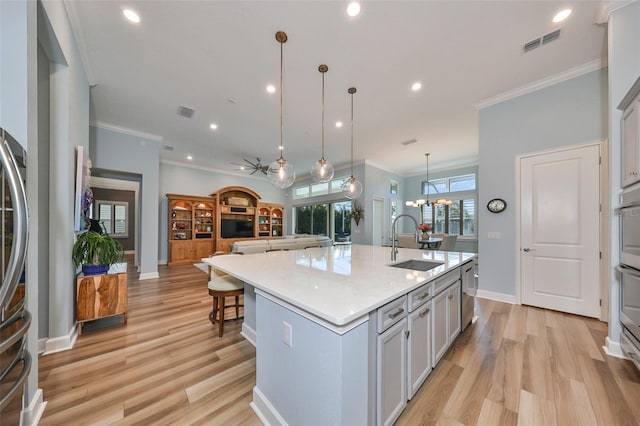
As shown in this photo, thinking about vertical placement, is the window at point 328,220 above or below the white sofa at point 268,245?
above

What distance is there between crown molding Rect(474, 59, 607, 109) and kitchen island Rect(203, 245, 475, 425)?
11.6 ft

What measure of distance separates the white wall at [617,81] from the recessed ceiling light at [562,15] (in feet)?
1.29

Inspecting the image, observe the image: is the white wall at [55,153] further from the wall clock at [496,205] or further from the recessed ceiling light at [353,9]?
the wall clock at [496,205]

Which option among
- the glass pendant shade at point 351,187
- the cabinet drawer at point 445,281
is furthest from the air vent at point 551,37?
the cabinet drawer at point 445,281

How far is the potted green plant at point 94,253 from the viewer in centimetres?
242

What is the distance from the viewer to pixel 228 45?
257 cm

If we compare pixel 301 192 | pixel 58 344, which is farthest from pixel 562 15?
pixel 301 192

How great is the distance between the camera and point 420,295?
5.21 ft

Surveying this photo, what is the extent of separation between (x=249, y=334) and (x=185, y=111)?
387cm

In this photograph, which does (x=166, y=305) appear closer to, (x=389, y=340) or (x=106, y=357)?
(x=106, y=357)

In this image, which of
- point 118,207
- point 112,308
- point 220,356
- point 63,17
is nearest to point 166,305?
point 112,308

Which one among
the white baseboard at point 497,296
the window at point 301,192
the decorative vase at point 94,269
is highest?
the window at point 301,192

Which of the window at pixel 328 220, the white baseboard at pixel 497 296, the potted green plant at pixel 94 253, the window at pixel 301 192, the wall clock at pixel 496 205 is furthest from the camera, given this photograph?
the window at pixel 301 192

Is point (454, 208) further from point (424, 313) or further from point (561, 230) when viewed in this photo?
point (424, 313)
